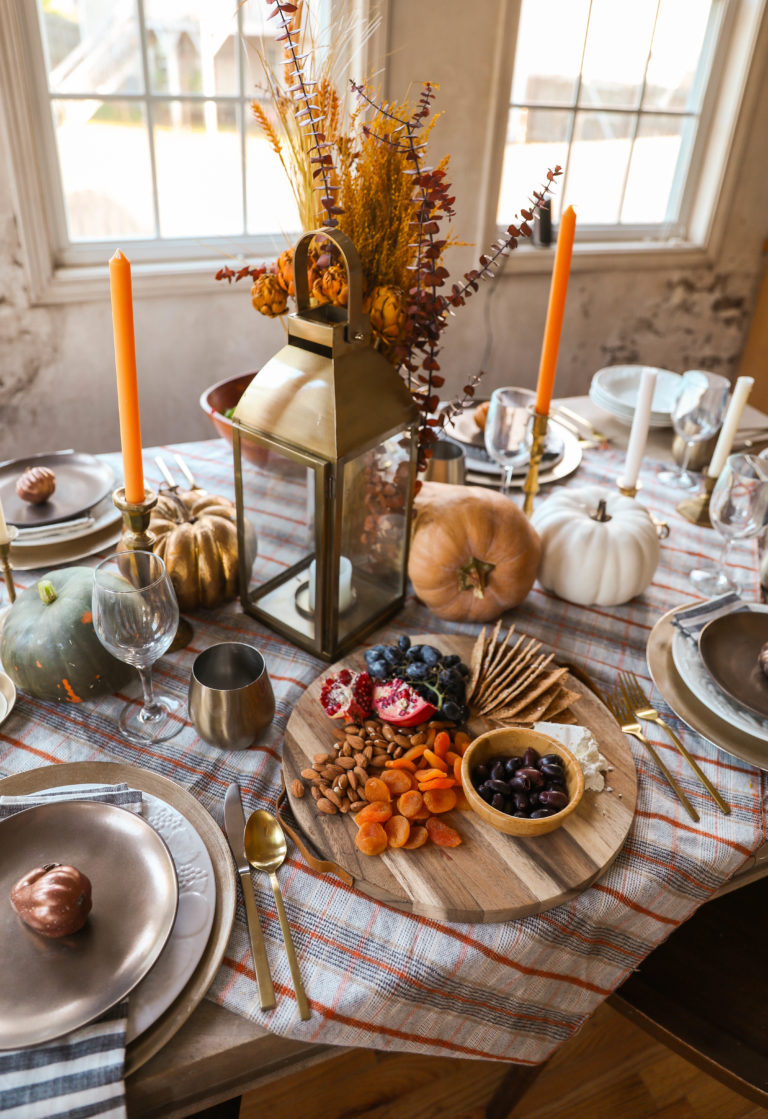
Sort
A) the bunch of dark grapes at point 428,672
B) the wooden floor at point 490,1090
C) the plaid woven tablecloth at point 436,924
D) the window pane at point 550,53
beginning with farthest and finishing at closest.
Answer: the window pane at point 550,53 → the wooden floor at point 490,1090 → the bunch of dark grapes at point 428,672 → the plaid woven tablecloth at point 436,924

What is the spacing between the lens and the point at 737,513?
113cm

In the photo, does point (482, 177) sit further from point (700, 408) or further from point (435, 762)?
point (435, 762)

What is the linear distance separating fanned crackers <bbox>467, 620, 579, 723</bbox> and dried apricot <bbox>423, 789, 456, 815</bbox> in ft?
0.46

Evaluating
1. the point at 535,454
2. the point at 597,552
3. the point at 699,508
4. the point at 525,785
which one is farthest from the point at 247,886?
the point at 699,508

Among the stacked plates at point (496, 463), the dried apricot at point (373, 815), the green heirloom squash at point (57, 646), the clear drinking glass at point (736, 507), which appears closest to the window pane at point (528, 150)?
the stacked plates at point (496, 463)

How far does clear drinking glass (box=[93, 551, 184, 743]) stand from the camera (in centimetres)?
79

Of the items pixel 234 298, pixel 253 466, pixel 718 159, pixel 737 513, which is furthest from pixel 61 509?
pixel 718 159

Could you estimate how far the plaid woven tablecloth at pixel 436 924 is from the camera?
670 millimetres

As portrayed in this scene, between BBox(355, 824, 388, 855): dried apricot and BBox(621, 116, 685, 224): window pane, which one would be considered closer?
BBox(355, 824, 388, 855): dried apricot

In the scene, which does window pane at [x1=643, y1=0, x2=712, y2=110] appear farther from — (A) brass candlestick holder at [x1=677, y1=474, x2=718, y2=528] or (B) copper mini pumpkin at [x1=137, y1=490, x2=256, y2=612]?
(B) copper mini pumpkin at [x1=137, y1=490, x2=256, y2=612]

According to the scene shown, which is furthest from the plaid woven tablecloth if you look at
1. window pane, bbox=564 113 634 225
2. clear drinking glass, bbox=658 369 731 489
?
window pane, bbox=564 113 634 225

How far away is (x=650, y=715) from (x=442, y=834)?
335 mm

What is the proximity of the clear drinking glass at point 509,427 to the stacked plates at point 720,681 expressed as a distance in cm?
36

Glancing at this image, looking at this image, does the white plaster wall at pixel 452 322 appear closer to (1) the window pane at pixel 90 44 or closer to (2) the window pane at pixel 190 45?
(1) the window pane at pixel 90 44
